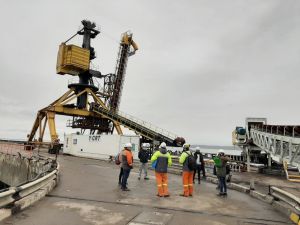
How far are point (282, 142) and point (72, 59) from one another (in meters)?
30.4

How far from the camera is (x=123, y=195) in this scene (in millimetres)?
10195

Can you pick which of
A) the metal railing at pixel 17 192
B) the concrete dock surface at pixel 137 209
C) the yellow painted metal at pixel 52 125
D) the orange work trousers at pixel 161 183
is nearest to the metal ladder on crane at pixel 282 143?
the concrete dock surface at pixel 137 209

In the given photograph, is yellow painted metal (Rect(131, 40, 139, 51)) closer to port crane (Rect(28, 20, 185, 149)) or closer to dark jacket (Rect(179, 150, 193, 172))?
port crane (Rect(28, 20, 185, 149))

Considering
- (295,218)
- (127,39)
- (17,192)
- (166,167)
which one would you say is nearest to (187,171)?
(166,167)

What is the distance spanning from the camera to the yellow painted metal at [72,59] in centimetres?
3997

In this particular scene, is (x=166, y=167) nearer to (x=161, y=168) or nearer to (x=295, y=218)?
(x=161, y=168)

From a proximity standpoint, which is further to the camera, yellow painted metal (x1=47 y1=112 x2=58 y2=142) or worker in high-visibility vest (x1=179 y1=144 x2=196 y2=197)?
yellow painted metal (x1=47 y1=112 x2=58 y2=142)

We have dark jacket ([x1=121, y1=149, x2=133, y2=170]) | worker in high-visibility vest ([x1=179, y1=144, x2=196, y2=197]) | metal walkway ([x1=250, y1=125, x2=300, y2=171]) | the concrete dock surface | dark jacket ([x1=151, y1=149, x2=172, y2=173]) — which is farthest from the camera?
metal walkway ([x1=250, y1=125, x2=300, y2=171])

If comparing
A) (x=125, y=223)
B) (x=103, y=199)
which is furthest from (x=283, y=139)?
(x=125, y=223)

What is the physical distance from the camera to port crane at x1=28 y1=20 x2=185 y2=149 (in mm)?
38912

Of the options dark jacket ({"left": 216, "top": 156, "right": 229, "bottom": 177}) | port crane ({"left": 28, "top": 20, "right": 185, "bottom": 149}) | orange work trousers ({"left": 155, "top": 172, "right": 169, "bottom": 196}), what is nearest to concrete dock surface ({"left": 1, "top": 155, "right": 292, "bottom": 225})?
orange work trousers ({"left": 155, "top": 172, "right": 169, "bottom": 196})

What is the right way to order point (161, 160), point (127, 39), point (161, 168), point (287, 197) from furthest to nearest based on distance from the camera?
point (127, 39) → point (161, 160) → point (161, 168) → point (287, 197)

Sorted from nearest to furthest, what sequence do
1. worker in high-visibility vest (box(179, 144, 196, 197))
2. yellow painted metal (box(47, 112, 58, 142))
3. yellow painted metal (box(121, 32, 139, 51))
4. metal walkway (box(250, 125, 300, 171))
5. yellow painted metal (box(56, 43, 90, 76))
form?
worker in high-visibility vest (box(179, 144, 196, 197)), metal walkway (box(250, 125, 300, 171)), yellow painted metal (box(47, 112, 58, 142)), yellow painted metal (box(56, 43, 90, 76)), yellow painted metal (box(121, 32, 139, 51))

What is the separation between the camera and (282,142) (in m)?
17.5
